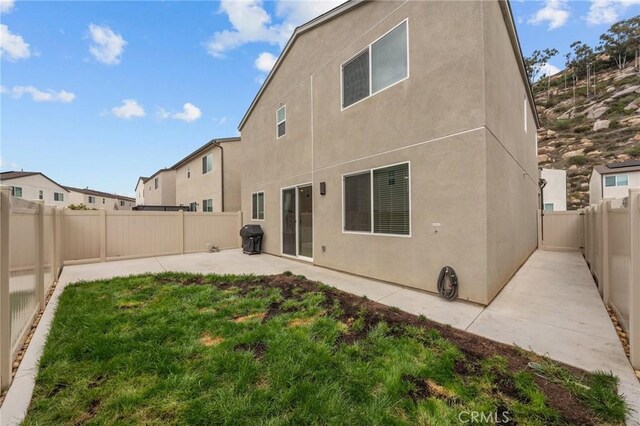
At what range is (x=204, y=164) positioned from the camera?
17375 mm

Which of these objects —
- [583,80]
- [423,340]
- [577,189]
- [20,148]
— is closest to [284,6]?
[423,340]

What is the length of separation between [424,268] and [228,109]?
14.9 metres

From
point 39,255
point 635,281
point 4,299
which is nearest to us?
point 4,299

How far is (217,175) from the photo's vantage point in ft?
51.4

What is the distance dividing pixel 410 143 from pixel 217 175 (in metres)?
13.1

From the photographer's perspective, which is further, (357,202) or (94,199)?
(94,199)

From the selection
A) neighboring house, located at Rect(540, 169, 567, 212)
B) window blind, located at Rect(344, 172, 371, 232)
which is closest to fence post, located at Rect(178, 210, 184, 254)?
window blind, located at Rect(344, 172, 371, 232)

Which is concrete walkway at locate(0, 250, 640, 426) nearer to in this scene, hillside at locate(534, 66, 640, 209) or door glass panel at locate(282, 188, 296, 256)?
door glass panel at locate(282, 188, 296, 256)

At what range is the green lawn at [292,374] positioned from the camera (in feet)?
6.59

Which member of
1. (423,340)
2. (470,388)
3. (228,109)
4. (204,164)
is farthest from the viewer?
(204,164)

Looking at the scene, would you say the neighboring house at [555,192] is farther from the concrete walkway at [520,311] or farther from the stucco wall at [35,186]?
the stucco wall at [35,186]

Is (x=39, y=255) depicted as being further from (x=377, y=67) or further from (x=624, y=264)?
(x=624, y=264)

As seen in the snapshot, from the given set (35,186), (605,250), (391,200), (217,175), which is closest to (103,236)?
(217,175)

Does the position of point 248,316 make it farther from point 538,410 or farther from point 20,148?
point 20,148
